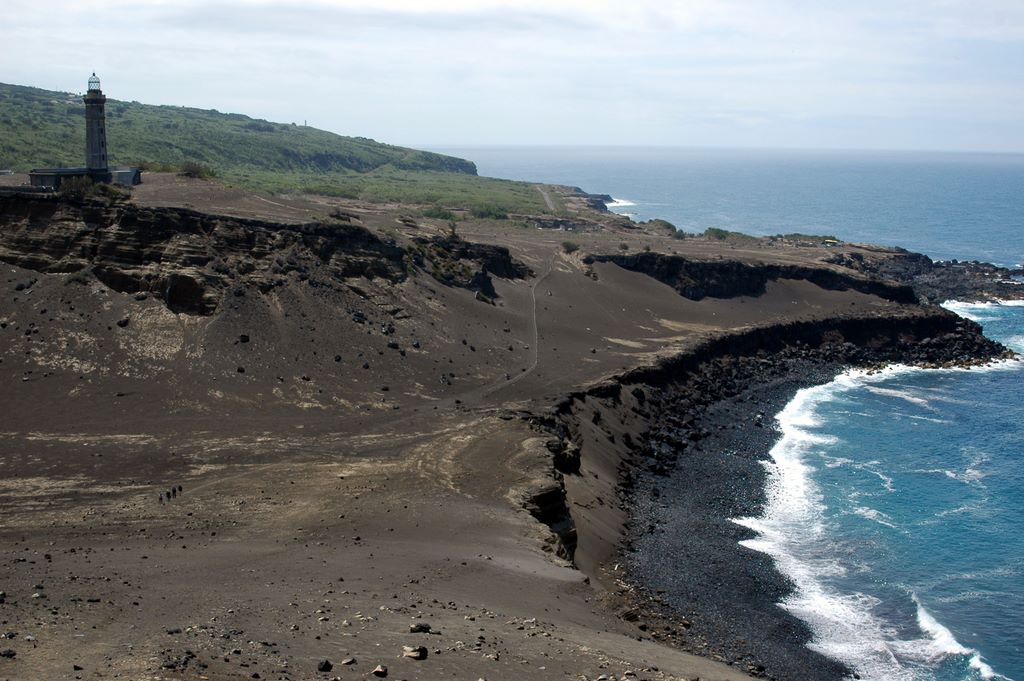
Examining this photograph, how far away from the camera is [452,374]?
5266 centimetres

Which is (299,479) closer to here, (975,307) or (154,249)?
(154,249)

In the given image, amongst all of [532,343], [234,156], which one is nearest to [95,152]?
[532,343]

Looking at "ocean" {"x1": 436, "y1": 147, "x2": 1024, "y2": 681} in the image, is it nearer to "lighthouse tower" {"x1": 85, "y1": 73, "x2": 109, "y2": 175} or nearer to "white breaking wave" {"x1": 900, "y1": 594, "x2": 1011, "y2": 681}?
"white breaking wave" {"x1": 900, "y1": 594, "x2": 1011, "y2": 681}

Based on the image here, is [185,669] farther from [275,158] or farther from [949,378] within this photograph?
[275,158]

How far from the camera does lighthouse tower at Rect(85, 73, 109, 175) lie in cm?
6150

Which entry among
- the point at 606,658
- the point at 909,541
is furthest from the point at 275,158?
the point at 606,658

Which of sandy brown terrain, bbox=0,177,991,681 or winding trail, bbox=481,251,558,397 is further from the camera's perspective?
winding trail, bbox=481,251,558,397

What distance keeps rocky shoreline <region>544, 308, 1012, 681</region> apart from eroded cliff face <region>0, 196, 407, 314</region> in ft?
64.8

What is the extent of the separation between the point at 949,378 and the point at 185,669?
6389 centimetres

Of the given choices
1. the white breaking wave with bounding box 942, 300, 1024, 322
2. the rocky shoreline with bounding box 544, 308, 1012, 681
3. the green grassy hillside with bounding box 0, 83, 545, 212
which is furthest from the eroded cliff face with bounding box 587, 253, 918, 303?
the green grassy hillside with bounding box 0, 83, 545, 212

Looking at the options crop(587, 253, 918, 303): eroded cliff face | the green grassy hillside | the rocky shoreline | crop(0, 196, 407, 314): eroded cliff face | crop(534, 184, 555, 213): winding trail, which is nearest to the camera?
the rocky shoreline

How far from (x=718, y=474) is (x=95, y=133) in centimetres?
4387

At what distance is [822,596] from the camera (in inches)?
1407

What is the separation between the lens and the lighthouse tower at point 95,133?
61500 mm
